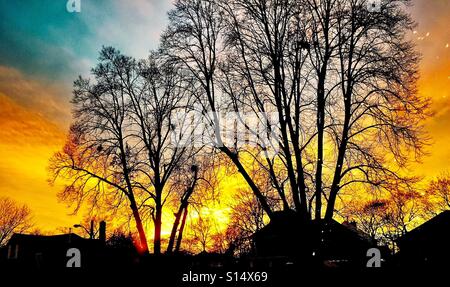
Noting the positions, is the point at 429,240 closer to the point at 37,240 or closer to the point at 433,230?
the point at 433,230

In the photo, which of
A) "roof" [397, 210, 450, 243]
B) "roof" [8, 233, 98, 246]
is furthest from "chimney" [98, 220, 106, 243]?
"roof" [397, 210, 450, 243]

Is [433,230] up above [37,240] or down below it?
below

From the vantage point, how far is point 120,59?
20484 mm

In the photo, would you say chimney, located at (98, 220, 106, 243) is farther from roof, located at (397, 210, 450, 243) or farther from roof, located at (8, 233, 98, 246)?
roof, located at (397, 210, 450, 243)

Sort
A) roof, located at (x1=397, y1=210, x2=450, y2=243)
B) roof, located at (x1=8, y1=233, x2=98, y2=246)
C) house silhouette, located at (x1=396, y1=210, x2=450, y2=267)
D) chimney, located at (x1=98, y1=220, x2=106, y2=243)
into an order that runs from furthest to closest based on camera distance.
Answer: roof, located at (x1=8, y1=233, x2=98, y2=246) → chimney, located at (x1=98, y1=220, x2=106, y2=243) → roof, located at (x1=397, y1=210, x2=450, y2=243) → house silhouette, located at (x1=396, y1=210, x2=450, y2=267)

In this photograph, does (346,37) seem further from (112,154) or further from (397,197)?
(112,154)

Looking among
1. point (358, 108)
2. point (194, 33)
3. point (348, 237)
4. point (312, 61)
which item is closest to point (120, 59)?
point (194, 33)

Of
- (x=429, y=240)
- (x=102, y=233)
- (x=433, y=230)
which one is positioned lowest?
(x=429, y=240)

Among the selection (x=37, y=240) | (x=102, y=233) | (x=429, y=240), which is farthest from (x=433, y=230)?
(x=37, y=240)

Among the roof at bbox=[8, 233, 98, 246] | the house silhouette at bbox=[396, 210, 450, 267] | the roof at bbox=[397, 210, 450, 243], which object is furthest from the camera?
the roof at bbox=[8, 233, 98, 246]

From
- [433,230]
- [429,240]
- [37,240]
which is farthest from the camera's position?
[37,240]

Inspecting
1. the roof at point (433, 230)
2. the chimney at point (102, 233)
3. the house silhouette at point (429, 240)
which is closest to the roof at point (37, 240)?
the chimney at point (102, 233)

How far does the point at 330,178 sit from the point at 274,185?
2032 mm

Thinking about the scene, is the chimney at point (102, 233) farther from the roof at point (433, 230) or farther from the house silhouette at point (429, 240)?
the roof at point (433, 230)
